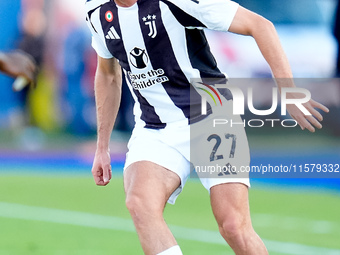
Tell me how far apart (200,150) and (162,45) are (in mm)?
706

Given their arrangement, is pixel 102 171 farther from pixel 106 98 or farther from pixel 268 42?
pixel 268 42

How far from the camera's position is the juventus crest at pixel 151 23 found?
4982 mm

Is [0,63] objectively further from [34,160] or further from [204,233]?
[34,160]

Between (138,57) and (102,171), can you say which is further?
(102,171)

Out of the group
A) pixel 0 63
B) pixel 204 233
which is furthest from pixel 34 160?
pixel 0 63

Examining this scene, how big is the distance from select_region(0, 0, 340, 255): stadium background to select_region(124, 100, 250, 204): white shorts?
2.44 m

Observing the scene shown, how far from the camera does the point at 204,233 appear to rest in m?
8.45

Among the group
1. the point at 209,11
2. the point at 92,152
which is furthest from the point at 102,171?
the point at 92,152

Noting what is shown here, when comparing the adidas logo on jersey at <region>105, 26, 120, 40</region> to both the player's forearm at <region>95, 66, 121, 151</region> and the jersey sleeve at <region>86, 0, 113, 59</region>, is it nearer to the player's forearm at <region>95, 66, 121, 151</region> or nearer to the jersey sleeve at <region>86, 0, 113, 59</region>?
the jersey sleeve at <region>86, 0, 113, 59</region>

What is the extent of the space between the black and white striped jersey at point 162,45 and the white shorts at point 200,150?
8 centimetres

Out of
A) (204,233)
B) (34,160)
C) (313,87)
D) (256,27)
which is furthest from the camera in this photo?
(313,87)

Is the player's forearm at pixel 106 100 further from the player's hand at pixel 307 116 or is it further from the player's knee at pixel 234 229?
the player's hand at pixel 307 116

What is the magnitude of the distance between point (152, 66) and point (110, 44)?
0.33 metres

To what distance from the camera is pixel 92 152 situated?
48.7 ft
